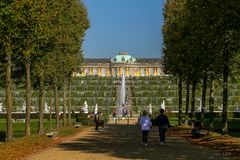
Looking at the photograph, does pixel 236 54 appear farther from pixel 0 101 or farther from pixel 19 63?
pixel 0 101

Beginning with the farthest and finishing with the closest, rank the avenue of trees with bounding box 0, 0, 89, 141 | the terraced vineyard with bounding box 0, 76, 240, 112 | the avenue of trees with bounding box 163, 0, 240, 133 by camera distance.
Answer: the terraced vineyard with bounding box 0, 76, 240, 112
the avenue of trees with bounding box 163, 0, 240, 133
the avenue of trees with bounding box 0, 0, 89, 141

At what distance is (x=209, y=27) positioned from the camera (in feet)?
103

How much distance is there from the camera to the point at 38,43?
112ft

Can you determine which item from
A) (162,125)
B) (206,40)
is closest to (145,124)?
(162,125)

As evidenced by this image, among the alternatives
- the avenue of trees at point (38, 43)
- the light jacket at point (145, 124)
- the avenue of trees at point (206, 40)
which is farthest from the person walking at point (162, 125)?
the avenue of trees at point (38, 43)

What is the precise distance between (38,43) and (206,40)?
11086mm

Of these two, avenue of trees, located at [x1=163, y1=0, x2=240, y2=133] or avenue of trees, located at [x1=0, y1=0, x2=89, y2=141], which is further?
avenue of trees, located at [x1=163, y1=0, x2=240, y2=133]

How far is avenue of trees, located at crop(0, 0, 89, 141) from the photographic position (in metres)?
26.7

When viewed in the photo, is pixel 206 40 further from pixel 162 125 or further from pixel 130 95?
pixel 130 95

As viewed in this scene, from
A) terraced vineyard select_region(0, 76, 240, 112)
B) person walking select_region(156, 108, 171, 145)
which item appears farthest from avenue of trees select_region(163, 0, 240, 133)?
terraced vineyard select_region(0, 76, 240, 112)

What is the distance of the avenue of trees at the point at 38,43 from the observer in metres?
26.7

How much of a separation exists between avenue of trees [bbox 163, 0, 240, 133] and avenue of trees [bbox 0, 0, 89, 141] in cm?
962

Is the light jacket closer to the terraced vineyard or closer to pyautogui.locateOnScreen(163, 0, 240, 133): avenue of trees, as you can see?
pyautogui.locateOnScreen(163, 0, 240, 133): avenue of trees

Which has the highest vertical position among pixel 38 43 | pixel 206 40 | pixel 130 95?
pixel 206 40
